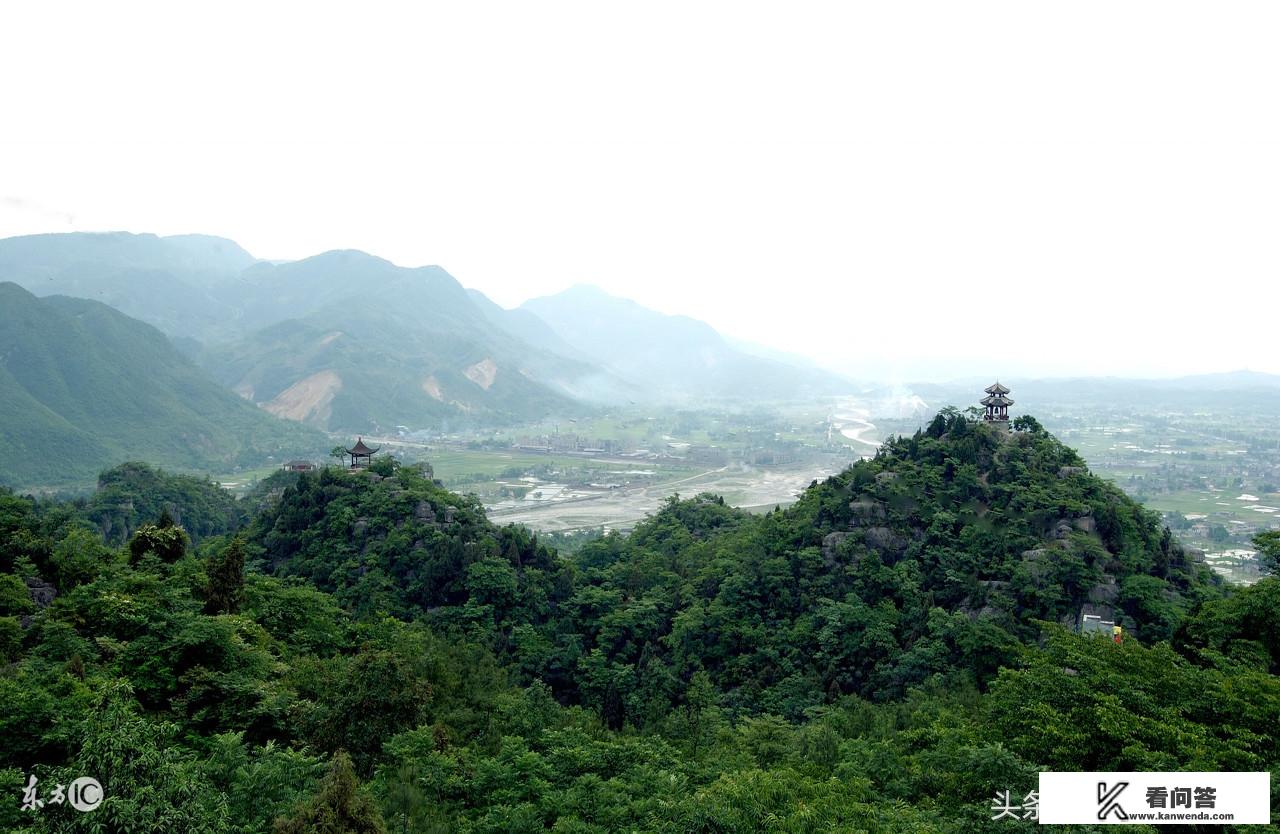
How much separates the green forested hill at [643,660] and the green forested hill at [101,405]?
68426mm

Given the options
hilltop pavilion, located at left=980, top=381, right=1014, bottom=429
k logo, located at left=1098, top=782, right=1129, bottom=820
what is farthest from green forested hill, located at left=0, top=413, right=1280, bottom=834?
hilltop pavilion, located at left=980, top=381, right=1014, bottom=429

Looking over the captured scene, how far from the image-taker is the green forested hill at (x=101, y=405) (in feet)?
293

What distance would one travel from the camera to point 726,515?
39969 millimetres

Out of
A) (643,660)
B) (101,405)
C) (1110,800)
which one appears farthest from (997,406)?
(101,405)

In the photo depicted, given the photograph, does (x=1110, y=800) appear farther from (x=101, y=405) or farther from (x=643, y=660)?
(x=101, y=405)

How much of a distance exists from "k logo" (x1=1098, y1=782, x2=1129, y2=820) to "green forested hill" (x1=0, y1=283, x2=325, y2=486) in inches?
4001

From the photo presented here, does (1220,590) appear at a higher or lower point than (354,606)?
higher

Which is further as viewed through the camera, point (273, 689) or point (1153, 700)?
point (273, 689)

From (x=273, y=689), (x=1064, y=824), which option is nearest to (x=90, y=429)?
(x=273, y=689)

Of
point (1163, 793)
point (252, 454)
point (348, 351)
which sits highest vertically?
point (348, 351)

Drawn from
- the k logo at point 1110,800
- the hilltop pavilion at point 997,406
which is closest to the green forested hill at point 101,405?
the hilltop pavilion at point 997,406

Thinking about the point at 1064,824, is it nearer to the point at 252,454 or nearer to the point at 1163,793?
the point at 1163,793

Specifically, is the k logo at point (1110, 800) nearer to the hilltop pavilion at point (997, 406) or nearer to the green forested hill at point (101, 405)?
the hilltop pavilion at point (997, 406)

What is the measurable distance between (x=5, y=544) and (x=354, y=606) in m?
11.1
